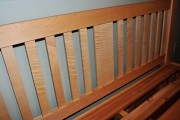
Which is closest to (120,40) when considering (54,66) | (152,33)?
(152,33)

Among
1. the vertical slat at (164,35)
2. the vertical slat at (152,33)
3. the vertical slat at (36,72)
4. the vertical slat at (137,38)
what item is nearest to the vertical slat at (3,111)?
the vertical slat at (36,72)

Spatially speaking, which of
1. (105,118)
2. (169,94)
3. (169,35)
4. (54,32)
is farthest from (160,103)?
(54,32)

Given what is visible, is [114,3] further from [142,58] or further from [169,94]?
[169,94]

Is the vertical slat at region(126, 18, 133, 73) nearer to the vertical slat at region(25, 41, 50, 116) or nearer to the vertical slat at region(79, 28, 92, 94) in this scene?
the vertical slat at region(79, 28, 92, 94)

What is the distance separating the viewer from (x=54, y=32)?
28.1 inches

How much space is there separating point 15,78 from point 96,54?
442mm

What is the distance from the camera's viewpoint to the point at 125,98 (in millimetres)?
1058

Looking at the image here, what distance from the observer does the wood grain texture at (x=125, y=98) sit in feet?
3.08

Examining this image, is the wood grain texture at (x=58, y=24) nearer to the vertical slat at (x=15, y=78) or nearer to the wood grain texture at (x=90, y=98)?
the vertical slat at (x=15, y=78)

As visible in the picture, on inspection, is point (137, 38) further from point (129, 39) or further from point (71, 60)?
point (71, 60)

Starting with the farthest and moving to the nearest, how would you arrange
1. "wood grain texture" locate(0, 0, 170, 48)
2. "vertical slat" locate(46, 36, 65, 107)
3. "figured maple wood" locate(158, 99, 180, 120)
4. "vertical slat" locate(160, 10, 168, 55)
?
1. "vertical slat" locate(160, 10, 168, 55)
2. "figured maple wood" locate(158, 99, 180, 120)
3. "vertical slat" locate(46, 36, 65, 107)
4. "wood grain texture" locate(0, 0, 170, 48)

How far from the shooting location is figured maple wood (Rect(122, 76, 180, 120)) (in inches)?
35.6

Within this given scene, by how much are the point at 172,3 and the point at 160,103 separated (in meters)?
0.78

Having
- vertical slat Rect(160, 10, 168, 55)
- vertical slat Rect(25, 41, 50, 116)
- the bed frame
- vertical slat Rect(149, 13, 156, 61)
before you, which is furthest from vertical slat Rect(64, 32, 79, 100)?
vertical slat Rect(160, 10, 168, 55)
